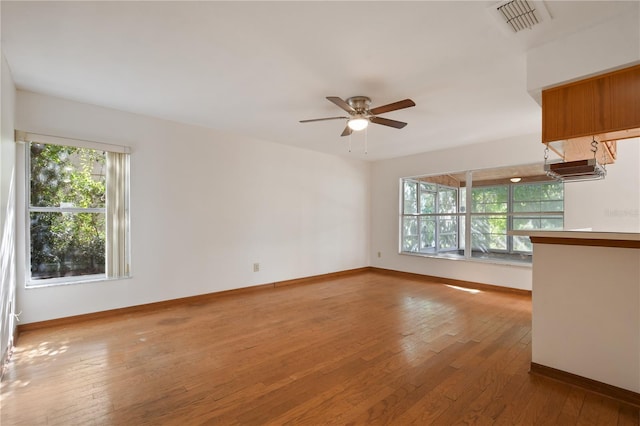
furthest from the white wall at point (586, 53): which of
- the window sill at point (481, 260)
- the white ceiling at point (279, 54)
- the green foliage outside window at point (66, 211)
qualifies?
the green foliage outside window at point (66, 211)

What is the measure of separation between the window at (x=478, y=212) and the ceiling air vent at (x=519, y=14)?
3024mm

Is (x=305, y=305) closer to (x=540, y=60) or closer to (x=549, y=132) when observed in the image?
(x=549, y=132)

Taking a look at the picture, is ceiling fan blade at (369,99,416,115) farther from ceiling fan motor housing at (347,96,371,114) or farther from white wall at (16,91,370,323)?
white wall at (16,91,370,323)

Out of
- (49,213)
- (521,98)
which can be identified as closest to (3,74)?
(49,213)

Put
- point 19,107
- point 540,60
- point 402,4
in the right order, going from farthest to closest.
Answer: point 19,107 → point 540,60 → point 402,4

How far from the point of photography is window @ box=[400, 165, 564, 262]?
15.9 ft

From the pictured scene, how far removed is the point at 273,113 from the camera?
3.87m

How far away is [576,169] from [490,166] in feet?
7.64

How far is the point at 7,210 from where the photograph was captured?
8.96ft

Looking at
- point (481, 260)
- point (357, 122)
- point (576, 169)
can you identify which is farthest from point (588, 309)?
point (481, 260)

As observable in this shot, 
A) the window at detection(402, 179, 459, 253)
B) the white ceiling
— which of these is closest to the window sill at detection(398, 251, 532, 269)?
the window at detection(402, 179, 459, 253)

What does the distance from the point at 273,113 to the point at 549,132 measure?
289 cm

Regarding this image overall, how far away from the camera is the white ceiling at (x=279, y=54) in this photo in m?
1.99

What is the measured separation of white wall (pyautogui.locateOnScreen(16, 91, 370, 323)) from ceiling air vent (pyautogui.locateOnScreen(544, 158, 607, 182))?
3.83 meters
